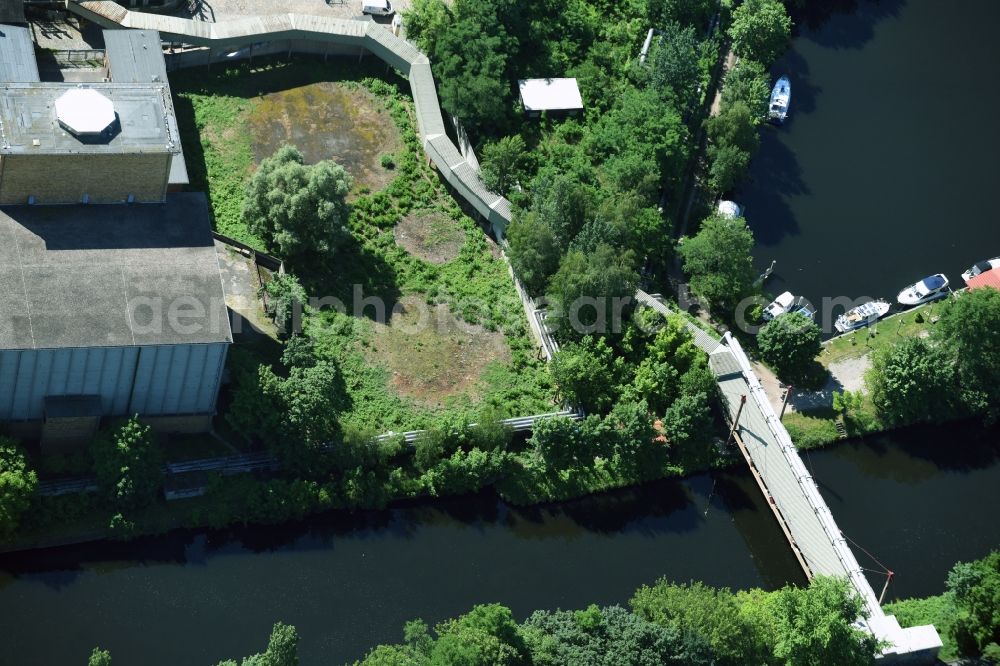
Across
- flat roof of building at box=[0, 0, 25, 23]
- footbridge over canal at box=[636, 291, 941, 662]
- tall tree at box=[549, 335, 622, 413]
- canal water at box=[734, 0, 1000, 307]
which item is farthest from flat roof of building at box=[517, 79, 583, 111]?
flat roof of building at box=[0, 0, 25, 23]

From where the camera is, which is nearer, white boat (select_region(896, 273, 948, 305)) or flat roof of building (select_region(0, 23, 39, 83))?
flat roof of building (select_region(0, 23, 39, 83))

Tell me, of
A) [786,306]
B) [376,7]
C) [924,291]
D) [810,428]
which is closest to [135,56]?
[376,7]

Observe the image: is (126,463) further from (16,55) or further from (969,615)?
(969,615)

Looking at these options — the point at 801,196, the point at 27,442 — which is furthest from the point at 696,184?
the point at 27,442

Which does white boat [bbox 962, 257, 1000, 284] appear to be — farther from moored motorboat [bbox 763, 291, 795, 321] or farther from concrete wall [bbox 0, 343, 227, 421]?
concrete wall [bbox 0, 343, 227, 421]

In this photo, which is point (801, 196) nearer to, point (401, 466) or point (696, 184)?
point (696, 184)

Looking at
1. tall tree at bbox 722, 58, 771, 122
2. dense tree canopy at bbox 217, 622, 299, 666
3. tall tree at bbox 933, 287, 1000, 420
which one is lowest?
dense tree canopy at bbox 217, 622, 299, 666

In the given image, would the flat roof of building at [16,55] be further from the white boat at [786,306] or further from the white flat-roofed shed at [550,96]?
the white boat at [786,306]
